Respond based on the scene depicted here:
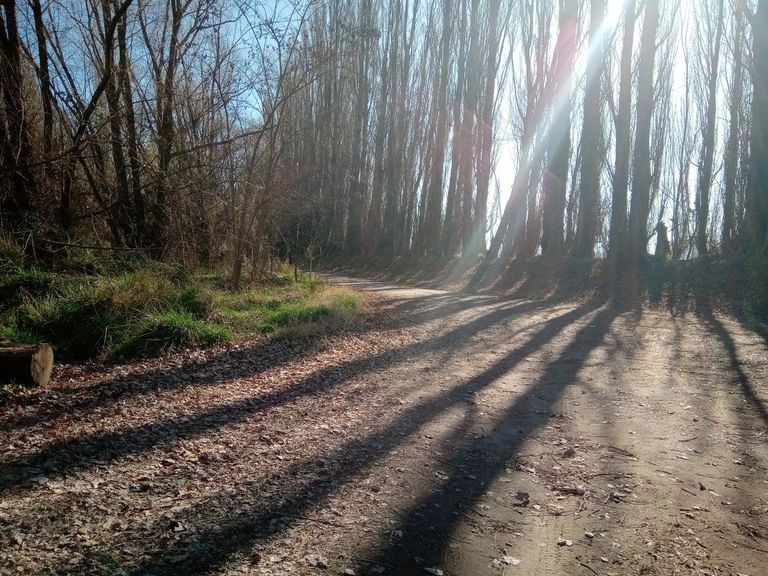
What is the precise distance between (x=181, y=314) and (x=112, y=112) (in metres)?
4.25

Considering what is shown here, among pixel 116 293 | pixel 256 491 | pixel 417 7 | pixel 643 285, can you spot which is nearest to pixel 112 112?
pixel 116 293

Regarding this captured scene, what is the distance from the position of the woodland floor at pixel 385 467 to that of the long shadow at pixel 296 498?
15 millimetres

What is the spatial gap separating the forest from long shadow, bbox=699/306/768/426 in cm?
7

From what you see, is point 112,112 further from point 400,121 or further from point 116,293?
point 400,121

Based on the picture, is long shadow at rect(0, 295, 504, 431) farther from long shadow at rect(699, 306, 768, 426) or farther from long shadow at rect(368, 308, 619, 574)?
long shadow at rect(699, 306, 768, 426)

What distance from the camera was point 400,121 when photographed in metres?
27.5

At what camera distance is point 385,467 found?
12.9 ft

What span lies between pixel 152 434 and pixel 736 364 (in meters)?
6.98

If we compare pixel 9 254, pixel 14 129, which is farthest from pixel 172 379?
pixel 14 129

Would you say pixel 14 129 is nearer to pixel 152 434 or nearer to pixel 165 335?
pixel 165 335

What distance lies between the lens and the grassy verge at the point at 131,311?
6.79 m

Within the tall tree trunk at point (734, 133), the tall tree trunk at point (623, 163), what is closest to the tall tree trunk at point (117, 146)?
the tall tree trunk at point (623, 163)

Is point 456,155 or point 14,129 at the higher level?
point 456,155

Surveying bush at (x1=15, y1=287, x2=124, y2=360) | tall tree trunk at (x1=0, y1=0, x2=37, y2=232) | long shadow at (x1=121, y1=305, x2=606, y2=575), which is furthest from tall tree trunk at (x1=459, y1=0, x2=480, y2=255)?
long shadow at (x1=121, y1=305, x2=606, y2=575)
